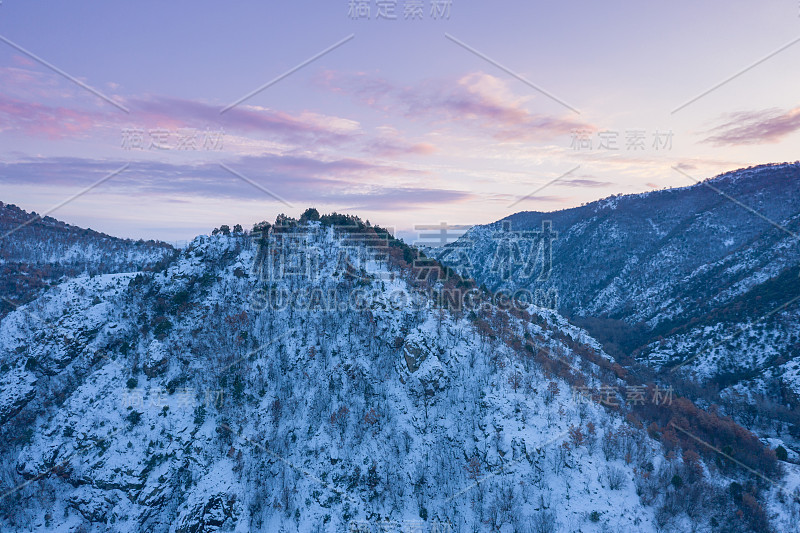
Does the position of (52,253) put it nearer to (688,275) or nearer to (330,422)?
(330,422)

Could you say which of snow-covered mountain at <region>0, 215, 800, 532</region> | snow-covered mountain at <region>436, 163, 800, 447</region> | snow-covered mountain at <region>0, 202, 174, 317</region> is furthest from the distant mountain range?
snow-covered mountain at <region>0, 202, 174, 317</region>

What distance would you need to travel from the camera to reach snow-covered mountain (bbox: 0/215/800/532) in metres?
29.6

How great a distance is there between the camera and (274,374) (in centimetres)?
3928

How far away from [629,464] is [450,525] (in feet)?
53.3

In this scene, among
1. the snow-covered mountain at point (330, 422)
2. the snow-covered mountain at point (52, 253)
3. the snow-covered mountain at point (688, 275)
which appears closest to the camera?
the snow-covered mountain at point (330, 422)

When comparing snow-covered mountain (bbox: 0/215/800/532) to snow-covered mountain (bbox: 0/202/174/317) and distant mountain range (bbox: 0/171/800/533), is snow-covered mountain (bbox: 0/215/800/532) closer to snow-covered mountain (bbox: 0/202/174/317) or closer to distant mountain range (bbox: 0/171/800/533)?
distant mountain range (bbox: 0/171/800/533)

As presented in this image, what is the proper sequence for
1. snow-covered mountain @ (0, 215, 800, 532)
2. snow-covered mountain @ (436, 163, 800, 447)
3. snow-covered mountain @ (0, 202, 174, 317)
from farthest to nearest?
1. snow-covered mountain @ (0, 202, 174, 317)
2. snow-covered mountain @ (436, 163, 800, 447)
3. snow-covered mountain @ (0, 215, 800, 532)

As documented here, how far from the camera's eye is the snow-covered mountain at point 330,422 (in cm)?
2958

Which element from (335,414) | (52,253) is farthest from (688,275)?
(52,253)

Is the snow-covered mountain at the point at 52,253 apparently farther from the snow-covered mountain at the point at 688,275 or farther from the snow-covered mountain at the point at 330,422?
the snow-covered mountain at the point at 688,275

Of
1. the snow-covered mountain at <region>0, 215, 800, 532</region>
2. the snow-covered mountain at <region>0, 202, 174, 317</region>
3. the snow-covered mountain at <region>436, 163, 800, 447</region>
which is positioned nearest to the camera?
the snow-covered mountain at <region>0, 215, 800, 532</region>

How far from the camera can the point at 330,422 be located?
35188 mm

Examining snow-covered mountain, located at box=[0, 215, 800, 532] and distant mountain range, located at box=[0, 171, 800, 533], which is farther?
distant mountain range, located at box=[0, 171, 800, 533]

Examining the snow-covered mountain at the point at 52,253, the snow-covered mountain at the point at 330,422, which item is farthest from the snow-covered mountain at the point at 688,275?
the snow-covered mountain at the point at 52,253
